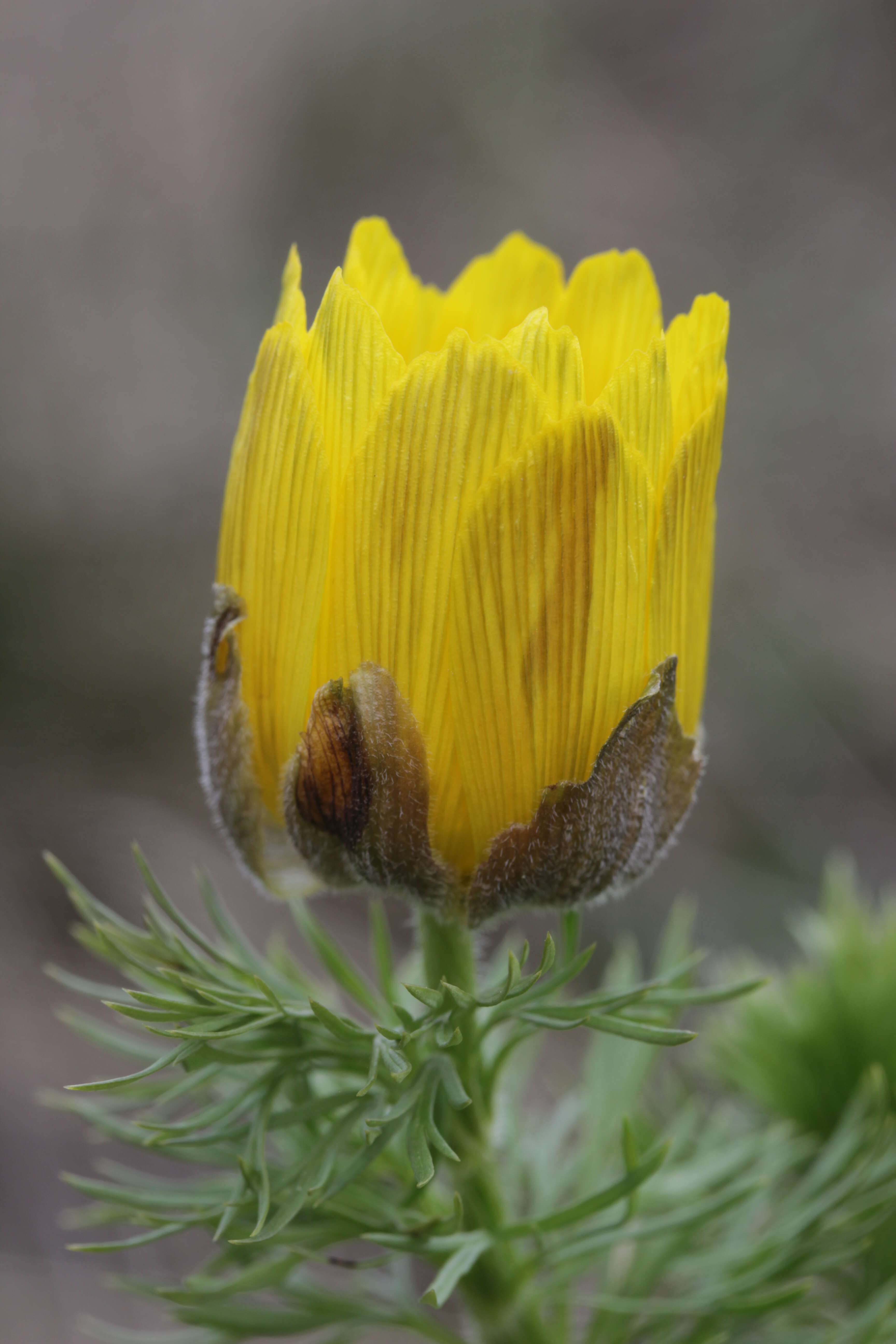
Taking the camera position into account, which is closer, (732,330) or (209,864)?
(209,864)

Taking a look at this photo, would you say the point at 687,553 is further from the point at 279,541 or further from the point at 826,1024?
the point at 826,1024

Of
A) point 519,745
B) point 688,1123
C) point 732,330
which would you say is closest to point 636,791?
point 519,745

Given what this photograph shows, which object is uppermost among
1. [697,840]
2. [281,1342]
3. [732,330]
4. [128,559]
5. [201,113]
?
[201,113]

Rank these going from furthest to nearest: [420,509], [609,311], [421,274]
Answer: [421,274], [609,311], [420,509]

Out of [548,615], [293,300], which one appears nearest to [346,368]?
[293,300]

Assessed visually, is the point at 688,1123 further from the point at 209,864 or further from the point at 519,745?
the point at 209,864

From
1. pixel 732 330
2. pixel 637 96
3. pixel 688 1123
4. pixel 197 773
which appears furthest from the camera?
pixel 637 96

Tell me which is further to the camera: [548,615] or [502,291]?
[502,291]
